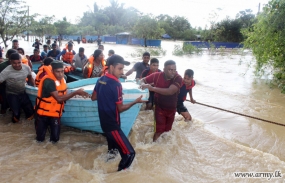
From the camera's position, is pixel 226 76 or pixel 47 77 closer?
pixel 47 77

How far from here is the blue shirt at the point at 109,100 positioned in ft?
9.20

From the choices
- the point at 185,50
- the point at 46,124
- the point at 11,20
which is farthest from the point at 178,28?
the point at 46,124

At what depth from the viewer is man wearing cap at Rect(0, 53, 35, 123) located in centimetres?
470

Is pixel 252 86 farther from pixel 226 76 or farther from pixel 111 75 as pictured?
pixel 111 75

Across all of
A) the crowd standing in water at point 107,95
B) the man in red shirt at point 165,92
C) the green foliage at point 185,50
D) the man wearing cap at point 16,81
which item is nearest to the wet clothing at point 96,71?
the crowd standing in water at point 107,95

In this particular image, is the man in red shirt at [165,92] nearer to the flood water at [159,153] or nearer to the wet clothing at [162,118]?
the wet clothing at [162,118]

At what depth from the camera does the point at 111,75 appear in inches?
111

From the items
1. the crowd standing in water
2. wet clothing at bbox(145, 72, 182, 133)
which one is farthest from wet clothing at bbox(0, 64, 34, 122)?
wet clothing at bbox(145, 72, 182, 133)

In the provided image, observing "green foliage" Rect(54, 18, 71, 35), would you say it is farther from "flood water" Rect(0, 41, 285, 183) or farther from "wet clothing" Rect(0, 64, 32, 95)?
"wet clothing" Rect(0, 64, 32, 95)

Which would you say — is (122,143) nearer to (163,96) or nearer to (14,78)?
(163,96)

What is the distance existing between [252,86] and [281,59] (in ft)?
7.72

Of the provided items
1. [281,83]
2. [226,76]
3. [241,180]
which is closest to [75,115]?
[241,180]

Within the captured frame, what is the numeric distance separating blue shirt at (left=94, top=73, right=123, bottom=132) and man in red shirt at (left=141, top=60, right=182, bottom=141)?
80cm

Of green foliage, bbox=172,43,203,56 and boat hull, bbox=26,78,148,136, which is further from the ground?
green foliage, bbox=172,43,203,56
